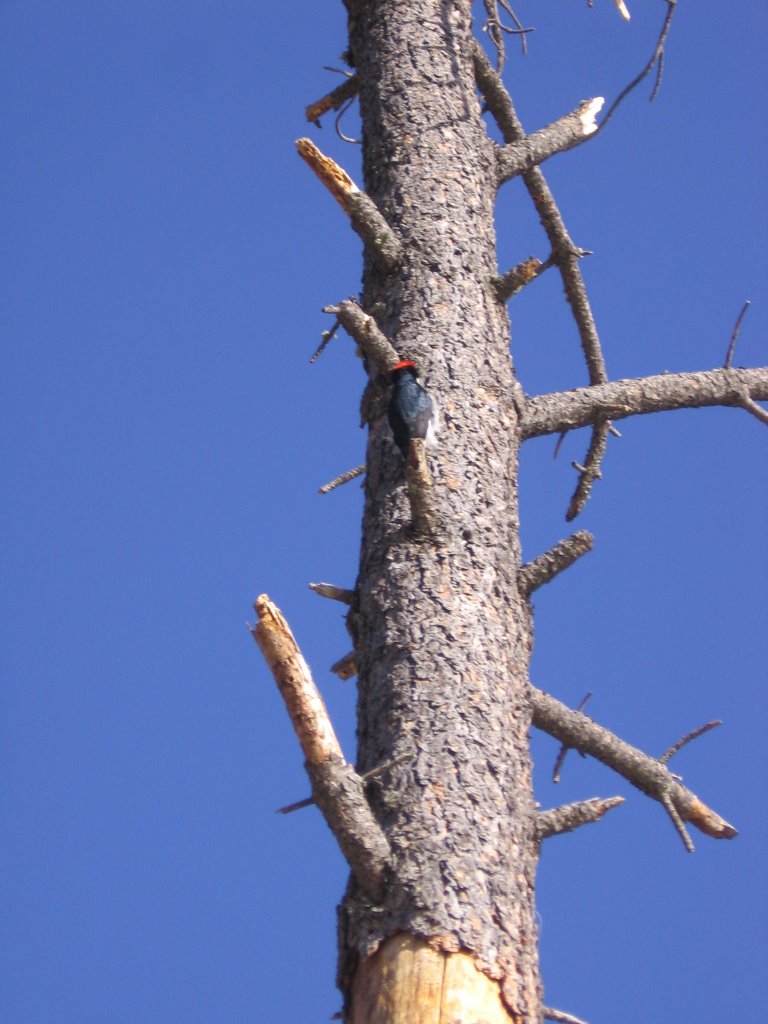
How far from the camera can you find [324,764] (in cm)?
236

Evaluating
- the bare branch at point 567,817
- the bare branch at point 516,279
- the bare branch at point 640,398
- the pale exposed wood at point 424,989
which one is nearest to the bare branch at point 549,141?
the bare branch at point 516,279

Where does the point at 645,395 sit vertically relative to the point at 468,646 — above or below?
above

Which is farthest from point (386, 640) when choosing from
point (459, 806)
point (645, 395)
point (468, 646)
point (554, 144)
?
point (554, 144)

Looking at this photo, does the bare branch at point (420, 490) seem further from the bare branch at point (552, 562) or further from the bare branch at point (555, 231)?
the bare branch at point (555, 231)

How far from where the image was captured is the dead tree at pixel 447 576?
2299 mm

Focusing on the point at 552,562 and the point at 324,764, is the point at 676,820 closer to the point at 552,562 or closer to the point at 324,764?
the point at 552,562

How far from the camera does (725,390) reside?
354 centimetres

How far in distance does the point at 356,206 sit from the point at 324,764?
60.8 inches

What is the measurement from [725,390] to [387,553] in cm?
134

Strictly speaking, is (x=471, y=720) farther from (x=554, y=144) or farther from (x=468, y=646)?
(x=554, y=144)

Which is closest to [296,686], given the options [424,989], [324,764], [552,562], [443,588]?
[324,764]

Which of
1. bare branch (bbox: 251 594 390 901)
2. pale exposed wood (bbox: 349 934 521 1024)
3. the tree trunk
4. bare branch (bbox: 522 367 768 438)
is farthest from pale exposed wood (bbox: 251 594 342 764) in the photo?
bare branch (bbox: 522 367 768 438)

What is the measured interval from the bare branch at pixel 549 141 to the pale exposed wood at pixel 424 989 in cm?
235

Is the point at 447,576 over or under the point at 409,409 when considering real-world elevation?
under
